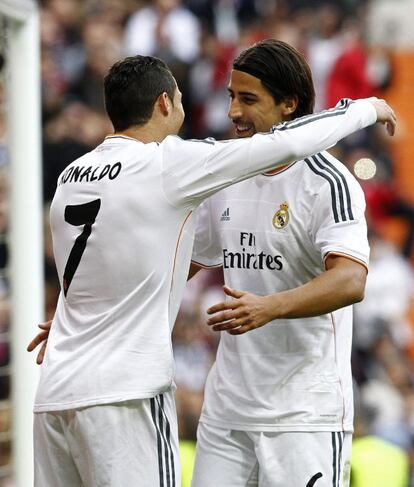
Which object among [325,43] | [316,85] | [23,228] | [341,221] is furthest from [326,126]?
[325,43]

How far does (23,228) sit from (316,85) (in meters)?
4.70

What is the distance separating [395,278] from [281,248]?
561cm

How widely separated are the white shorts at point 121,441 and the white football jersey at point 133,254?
0.14ft

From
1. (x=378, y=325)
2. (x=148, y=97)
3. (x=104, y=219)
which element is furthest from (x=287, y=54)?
(x=378, y=325)

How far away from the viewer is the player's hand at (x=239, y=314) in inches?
124

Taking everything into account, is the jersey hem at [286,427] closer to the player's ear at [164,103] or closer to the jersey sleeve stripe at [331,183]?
the jersey sleeve stripe at [331,183]

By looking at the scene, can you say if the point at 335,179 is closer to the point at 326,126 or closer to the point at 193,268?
the point at 326,126

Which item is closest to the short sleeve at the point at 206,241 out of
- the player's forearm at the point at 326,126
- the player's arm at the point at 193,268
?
the player's arm at the point at 193,268

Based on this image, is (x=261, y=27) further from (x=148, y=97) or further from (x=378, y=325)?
(x=148, y=97)

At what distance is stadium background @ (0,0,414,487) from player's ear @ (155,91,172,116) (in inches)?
196

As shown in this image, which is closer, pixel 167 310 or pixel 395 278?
pixel 167 310

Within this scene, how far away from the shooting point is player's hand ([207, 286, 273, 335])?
3.16 metres

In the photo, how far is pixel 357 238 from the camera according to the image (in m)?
3.42

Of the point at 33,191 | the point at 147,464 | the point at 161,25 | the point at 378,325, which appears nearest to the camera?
the point at 147,464
